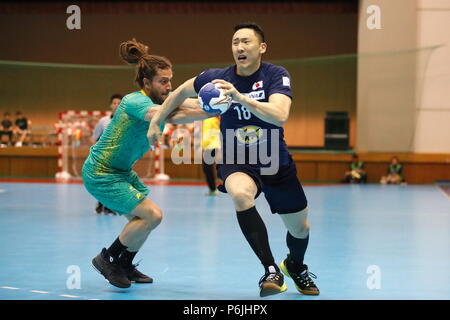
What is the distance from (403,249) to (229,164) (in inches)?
127

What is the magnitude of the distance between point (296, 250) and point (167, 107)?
146cm

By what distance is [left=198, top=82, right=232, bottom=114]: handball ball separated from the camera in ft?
14.7

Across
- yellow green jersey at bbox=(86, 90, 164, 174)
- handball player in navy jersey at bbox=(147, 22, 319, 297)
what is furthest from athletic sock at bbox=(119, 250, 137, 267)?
handball player in navy jersey at bbox=(147, 22, 319, 297)

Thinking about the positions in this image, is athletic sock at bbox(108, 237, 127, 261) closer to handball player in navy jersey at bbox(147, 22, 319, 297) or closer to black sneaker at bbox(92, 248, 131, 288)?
black sneaker at bbox(92, 248, 131, 288)

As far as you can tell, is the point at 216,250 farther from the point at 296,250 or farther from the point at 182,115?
the point at 182,115

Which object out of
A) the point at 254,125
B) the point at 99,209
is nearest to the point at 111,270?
the point at 254,125

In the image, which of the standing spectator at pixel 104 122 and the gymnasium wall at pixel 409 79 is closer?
the standing spectator at pixel 104 122

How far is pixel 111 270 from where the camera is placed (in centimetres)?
535

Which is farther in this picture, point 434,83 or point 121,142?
point 434,83

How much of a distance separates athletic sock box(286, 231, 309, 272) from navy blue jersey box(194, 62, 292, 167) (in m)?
0.64

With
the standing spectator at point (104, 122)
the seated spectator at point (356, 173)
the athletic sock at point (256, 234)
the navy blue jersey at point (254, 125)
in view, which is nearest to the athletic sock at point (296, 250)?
the athletic sock at point (256, 234)

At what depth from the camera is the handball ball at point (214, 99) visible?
176 inches

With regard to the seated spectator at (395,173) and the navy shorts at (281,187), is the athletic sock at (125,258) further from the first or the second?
the seated spectator at (395,173)

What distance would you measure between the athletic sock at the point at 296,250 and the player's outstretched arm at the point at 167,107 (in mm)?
1287
